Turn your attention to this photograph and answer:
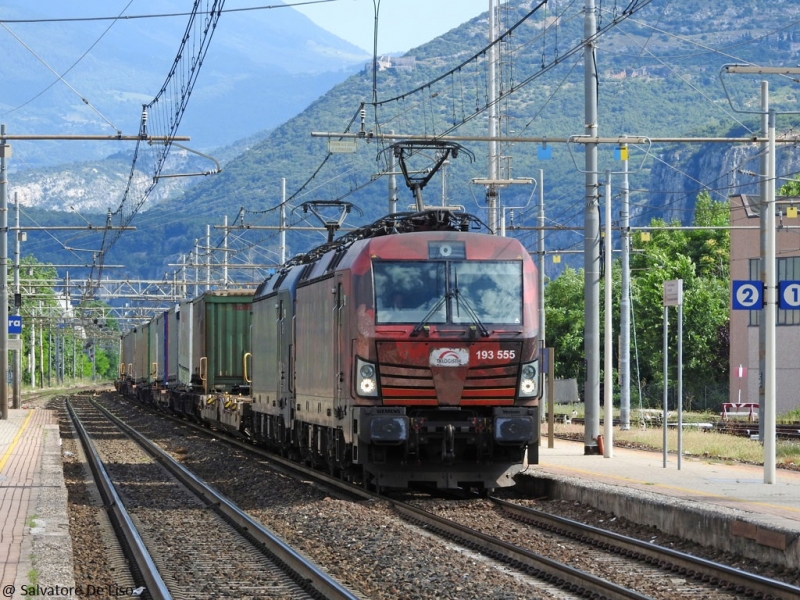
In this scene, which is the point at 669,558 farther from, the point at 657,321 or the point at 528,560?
the point at 657,321

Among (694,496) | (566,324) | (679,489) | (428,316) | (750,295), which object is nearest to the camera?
(694,496)

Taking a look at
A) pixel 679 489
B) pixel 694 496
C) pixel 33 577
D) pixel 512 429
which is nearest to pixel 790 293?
pixel 679 489

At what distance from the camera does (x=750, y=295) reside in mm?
18297

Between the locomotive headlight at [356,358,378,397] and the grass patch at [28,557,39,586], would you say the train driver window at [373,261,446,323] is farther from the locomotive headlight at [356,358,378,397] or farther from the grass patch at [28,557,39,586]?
the grass patch at [28,557,39,586]

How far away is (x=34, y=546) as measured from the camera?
11.8 meters

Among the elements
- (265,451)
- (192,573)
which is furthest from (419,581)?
(265,451)

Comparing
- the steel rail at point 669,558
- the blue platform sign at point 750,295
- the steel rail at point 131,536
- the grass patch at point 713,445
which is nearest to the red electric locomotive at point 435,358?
the steel rail at point 669,558

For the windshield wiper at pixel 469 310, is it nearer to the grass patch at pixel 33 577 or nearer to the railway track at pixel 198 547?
the railway track at pixel 198 547

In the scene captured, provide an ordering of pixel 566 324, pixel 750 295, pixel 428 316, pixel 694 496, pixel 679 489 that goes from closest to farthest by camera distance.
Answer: pixel 694 496 → pixel 679 489 → pixel 428 316 → pixel 750 295 → pixel 566 324

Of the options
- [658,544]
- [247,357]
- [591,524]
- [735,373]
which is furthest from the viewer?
[735,373]

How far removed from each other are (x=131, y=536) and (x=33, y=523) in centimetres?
102

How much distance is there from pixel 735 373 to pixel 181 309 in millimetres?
33027

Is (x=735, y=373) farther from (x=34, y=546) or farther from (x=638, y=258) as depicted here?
(x=34, y=546)

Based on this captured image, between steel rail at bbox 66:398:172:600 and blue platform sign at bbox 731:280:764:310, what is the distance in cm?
883
